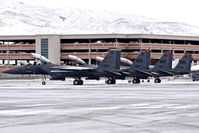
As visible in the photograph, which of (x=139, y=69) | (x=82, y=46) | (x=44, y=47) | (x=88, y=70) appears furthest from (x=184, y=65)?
(x=44, y=47)

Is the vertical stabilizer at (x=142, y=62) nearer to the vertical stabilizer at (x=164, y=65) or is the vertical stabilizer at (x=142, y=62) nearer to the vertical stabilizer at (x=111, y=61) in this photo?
the vertical stabilizer at (x=111, y=61)

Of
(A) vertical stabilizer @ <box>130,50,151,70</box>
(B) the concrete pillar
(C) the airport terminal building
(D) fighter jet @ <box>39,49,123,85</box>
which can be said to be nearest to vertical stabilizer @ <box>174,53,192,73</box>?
(A) vertical stabilizer @ <box>130,50,151,70</box>

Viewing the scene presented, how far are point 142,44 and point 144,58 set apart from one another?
79.7 m

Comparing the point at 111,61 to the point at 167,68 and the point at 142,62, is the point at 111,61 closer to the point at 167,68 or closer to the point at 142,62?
the point at 142,62

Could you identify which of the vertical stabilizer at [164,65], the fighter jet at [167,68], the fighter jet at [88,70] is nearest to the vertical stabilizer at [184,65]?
the fighter jet at [167,68]

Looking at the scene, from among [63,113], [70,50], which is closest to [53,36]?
[70,50]

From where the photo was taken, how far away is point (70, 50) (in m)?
167

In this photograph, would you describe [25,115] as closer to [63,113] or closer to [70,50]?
[63,113]

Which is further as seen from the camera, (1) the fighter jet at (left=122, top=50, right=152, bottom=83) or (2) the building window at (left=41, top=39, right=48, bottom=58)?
(2) the building window at (left=41, top=39, right=48, bottom=58)

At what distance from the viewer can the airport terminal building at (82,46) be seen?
163250mm

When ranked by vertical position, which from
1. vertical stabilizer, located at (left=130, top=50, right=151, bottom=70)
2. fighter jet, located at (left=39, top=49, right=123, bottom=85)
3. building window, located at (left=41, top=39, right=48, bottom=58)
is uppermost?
building window, located at (left=41, top=39, right=48, bottom=58)

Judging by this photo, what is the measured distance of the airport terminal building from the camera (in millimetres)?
163250

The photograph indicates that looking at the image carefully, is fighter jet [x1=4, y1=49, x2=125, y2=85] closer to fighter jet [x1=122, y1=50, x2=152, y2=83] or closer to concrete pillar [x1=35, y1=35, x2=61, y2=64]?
fighter jet [x1=122, y1=50, x2=152, y2=83]

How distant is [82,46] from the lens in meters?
164
